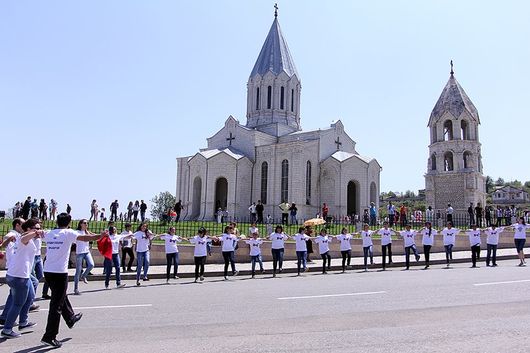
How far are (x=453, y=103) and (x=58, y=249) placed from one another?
138ft

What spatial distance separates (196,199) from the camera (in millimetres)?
38625

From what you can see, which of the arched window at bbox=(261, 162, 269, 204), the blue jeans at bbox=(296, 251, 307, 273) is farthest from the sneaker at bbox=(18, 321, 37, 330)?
the arched window at bbox=(261, 162, 269, 204)

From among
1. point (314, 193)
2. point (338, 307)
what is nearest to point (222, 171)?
point (314, 193)

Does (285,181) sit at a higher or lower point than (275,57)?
lower

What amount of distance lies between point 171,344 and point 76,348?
1.18 metres

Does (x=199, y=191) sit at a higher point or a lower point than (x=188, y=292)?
higher

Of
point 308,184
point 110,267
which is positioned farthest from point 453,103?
point 110,267

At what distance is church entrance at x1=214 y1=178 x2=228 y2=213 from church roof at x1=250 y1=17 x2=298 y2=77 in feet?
34.7

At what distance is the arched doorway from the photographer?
125 ft

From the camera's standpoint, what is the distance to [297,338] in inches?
240

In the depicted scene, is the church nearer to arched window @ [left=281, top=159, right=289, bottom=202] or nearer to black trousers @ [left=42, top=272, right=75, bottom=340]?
arched window @ [left=281, top=159, right=289, bottom=202]

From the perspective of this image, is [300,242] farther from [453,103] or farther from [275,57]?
[453,103]

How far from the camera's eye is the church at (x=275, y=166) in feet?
119

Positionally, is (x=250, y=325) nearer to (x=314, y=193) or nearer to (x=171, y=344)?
(x=171, y=344)
